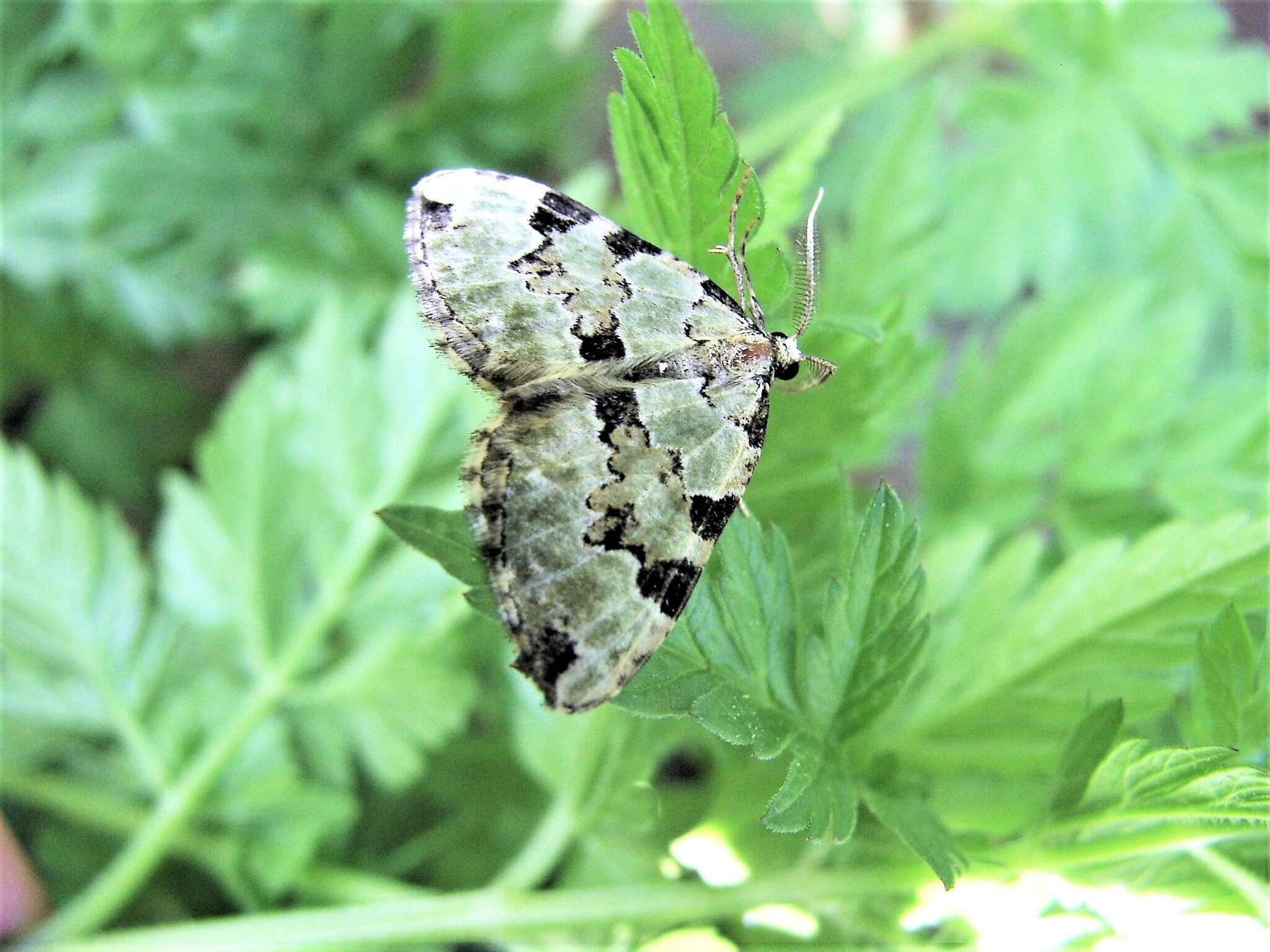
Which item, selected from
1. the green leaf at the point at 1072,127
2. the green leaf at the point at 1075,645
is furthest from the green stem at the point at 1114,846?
the green leaf at the point at 1072,127

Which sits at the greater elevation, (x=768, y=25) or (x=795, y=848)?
(x=768, y=25)

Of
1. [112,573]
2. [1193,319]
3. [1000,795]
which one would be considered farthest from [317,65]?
[1000,795]

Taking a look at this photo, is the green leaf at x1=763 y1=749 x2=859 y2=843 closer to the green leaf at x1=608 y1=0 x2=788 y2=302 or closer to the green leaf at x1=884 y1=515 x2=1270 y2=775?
the green leaf at x1=884 y1=515 x2=1270 y2=775

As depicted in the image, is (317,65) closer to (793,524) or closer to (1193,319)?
(793,524)

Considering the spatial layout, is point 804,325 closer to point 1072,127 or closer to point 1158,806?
point 1158,806

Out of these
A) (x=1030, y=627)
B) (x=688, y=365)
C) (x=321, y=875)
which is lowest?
(x=321, y=875)

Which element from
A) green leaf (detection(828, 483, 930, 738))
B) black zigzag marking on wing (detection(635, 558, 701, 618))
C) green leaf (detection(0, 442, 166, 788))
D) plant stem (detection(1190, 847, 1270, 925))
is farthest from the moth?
green leaf (detection(0, 442, 166, 788))

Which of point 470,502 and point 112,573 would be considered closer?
point 470,502
